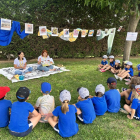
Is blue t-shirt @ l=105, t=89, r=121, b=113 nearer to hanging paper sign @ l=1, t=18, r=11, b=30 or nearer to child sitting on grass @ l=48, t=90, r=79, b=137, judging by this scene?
child sitting on grass @ l=48, t=90, r=79, b=137

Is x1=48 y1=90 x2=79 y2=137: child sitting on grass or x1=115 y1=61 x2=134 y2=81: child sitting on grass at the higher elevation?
x1=115 y1=61 x2=134 y2=81: child sitting on grass

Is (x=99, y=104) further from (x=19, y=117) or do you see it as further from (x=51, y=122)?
(x=19, y=117)

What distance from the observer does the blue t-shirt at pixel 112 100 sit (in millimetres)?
2818

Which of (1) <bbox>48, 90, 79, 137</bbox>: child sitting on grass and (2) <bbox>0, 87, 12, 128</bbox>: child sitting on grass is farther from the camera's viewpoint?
(2) <bbox>0, 87, 12, 128</bbox>: child sitting on grass

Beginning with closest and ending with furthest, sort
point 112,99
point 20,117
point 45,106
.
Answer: point 20,117
point 45,106
point 112,99

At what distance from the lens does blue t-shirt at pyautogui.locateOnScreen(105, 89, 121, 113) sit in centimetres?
282

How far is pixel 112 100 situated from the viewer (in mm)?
2812

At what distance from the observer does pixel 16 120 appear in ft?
6.78

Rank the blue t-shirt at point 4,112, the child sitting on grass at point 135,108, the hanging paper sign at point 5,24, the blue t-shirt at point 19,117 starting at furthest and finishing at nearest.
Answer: the hanging paper sign at point 5,24 < the child sitting on grass at point 135,108 < the blue t-shirt at point 4,112 < the blue t-shirt at point 19,117

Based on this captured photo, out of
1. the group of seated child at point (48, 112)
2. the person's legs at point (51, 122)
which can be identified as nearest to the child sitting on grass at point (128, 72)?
the group of seated child at point (48, 112)

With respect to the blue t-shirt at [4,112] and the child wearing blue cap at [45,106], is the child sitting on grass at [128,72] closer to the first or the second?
the child wearing blue cap at [45,106]

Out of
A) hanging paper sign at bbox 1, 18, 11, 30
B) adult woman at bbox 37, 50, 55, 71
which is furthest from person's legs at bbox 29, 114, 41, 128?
hanging paper sign at bbox 1, 18, 11, 30

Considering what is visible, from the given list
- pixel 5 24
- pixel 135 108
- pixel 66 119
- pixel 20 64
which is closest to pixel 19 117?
pixel 66 119

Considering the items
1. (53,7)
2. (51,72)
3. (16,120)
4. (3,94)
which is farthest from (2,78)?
(53,7)
